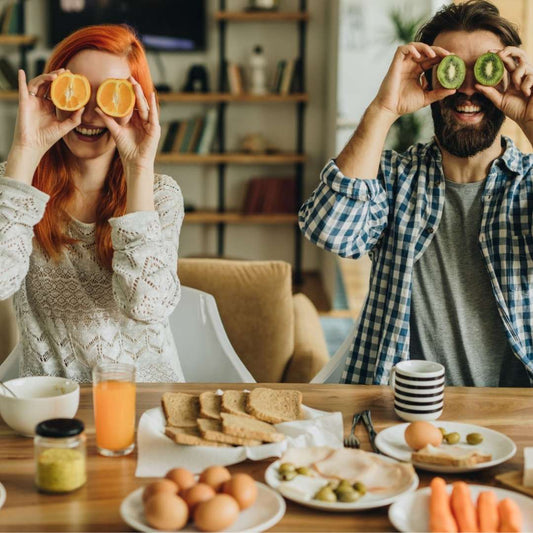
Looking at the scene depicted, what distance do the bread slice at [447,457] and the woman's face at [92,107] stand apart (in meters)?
0.96

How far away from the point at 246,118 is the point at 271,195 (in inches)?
26.1

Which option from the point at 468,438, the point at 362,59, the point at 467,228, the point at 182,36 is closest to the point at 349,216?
the point at 467,228

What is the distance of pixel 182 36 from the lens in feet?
20.6

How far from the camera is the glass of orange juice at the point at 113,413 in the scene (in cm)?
125

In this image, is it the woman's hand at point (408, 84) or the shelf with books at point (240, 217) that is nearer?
the woman's hand at point (408, 84)

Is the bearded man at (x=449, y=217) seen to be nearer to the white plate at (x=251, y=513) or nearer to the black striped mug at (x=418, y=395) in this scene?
the black striped mug at (x=418, y=395)

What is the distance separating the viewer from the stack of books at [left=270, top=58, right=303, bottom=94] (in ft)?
20.2

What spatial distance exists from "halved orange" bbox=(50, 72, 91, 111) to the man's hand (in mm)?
867

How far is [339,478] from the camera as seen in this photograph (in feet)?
3.73

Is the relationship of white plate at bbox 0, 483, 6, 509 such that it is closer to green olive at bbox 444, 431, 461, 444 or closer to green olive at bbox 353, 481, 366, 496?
green olive at bbox 353, 481, 366, 496

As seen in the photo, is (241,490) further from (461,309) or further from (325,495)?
(461,309)

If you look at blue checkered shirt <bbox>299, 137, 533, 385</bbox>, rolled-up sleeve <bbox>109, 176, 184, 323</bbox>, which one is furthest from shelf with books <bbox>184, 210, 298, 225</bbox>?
rolled-up sleeve <bbox>109, 176, 184, 323</bbox>

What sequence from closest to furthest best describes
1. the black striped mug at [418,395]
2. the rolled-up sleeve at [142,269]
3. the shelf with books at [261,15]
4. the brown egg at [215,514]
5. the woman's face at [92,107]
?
the brown egg at [215,514] → the black striped mug at [418,395] → the rolled-up sleeve at [142,269] → the woman's face at [92,107] → the shelf with books at [261,15]

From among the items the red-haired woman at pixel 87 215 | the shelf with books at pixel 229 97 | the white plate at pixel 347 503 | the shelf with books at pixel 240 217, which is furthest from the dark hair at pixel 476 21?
the shelf with books at pixel 240 217
